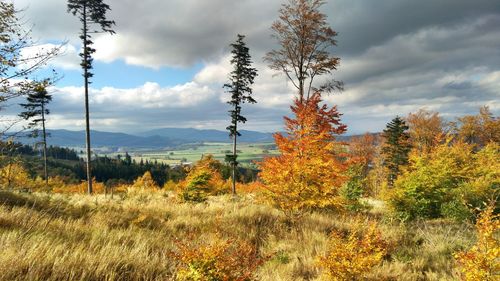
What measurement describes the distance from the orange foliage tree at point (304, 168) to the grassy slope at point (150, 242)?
79cm

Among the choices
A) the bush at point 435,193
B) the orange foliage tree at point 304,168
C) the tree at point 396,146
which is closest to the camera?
the orange foliage tree at point 304,168

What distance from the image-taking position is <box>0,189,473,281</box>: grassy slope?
153 inches

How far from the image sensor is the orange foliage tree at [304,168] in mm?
11031

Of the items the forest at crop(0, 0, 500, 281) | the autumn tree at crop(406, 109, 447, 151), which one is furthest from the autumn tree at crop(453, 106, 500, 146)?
the forest at crop(0, 0, 500, 281)

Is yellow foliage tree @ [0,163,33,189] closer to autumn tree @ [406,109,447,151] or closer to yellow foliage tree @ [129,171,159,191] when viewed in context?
yellow foliage tree @ [129,171,159,191]

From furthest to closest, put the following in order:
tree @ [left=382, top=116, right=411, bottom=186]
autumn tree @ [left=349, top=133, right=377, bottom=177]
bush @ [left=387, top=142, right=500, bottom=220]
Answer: autumn tree @ [left=349, top=133, right=377, bottom=177], tree @ [left=382, top=116, right=411, bottom=186], bush @ [left=387, top=142, right=500, bottom=220]

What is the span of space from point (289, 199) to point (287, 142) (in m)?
2.27

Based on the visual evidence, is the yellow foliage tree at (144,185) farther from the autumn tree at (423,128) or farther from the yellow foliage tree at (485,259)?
the autumn tree at (423,128)

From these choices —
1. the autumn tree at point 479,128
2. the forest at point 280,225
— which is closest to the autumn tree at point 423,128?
the autumn tree at point 479,128

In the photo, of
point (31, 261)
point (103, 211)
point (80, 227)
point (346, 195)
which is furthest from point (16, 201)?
point (346, 195)

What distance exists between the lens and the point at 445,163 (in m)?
16.2

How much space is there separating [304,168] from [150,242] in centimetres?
652

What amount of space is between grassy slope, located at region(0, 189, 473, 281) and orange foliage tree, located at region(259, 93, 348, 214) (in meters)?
0.79

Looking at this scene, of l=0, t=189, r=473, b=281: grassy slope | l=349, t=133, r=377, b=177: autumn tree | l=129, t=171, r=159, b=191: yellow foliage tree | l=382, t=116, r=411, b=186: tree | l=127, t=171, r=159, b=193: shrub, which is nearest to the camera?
l=0, t=189, r=473, b=281: grassy slope
